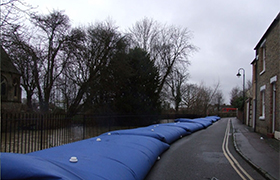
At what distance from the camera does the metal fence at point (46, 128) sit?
8.03 metres

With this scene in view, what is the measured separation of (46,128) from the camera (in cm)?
932

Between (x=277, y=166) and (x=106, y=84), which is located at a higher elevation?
(x=106, y=84)

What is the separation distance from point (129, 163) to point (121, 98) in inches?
806

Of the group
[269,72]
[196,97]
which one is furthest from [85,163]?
[196,97]

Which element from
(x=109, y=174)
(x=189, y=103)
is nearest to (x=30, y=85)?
(x=109, y=174)

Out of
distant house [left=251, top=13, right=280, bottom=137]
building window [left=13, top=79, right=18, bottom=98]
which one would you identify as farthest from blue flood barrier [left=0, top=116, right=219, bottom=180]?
building window [left=13, top=79, right=18, bottom=98]

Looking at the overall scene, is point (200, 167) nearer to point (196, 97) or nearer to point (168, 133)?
point (168, 133)

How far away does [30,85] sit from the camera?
80.1 ft

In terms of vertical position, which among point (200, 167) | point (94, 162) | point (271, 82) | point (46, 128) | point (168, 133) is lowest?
point (200, 167)

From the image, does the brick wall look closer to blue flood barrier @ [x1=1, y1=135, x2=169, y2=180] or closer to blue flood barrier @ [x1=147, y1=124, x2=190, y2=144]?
blue flood barrier @ [x1=147, y1=124, x2=190, y2=144]

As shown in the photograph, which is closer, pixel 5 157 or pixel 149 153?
pixel 5 157

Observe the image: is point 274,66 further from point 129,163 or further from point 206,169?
point 129,163

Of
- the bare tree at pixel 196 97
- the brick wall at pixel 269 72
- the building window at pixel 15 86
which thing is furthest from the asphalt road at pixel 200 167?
the bare tree at pixel 196 97

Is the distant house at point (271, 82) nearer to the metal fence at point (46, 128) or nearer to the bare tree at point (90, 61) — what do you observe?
the metal fence at point (46, 128)
